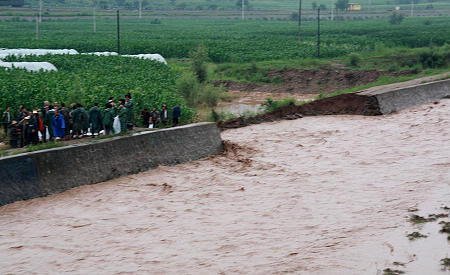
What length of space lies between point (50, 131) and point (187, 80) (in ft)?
43.1

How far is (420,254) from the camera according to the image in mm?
11555

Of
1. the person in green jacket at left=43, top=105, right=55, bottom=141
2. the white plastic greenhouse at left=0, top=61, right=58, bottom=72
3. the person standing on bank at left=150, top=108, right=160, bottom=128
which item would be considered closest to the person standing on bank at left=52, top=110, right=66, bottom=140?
the person in green jacket at left=43, top=105, right=55, bottom=141

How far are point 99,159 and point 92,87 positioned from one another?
8221 mm

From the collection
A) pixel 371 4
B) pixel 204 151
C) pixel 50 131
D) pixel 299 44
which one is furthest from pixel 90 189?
pixel 371 4

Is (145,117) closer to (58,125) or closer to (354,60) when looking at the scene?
(58,125)

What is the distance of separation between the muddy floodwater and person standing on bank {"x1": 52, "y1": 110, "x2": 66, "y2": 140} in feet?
7.23

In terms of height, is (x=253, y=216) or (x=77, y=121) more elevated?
(x=77, y=121)

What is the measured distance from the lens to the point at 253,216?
1415 cm

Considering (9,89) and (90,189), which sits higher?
(9,89)

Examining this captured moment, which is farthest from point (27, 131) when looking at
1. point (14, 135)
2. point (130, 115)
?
point (130, 115)

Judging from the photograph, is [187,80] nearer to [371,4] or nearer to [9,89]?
[9,89]

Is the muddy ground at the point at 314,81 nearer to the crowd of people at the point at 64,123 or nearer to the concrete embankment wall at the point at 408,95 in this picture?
the concrete embankment wall at the point at 408,95

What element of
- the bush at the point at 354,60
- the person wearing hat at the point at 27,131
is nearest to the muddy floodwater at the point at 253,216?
the person wearing hat at the point at 27,131

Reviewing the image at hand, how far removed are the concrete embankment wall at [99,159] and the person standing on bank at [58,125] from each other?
151 centimetres
